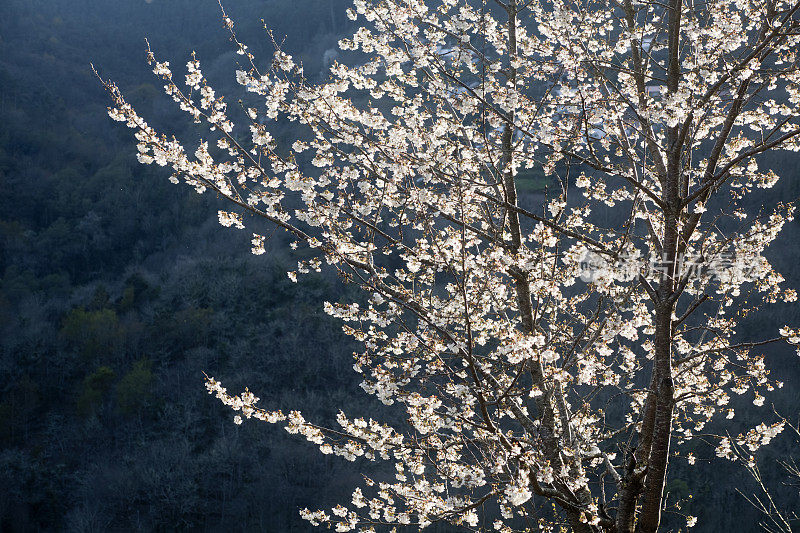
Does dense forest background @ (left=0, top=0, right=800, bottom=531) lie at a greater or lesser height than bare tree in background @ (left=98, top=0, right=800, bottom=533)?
greater

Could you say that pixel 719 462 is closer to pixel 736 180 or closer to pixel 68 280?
pixel 736 180

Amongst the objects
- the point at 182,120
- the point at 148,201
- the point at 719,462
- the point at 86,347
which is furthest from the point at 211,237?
the point at 719,462

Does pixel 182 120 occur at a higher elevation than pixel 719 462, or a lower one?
higher

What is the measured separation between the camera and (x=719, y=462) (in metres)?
13.7

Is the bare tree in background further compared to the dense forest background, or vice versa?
the dense forest background

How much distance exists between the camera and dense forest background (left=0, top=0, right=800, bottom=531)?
1488 centimetres

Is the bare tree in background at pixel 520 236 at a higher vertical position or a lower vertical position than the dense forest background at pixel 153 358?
lower

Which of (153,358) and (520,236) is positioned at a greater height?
(153,358)

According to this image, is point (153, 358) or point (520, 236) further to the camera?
point (153, 358)

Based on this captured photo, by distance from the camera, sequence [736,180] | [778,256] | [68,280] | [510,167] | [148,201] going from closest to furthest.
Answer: [510,167] → [736,180] → [778,256] → [68,280] → [148,201]

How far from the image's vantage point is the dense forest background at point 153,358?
14.9 meters

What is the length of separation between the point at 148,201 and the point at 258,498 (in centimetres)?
2264

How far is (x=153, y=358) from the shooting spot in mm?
20719

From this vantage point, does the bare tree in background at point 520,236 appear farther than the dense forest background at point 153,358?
No
